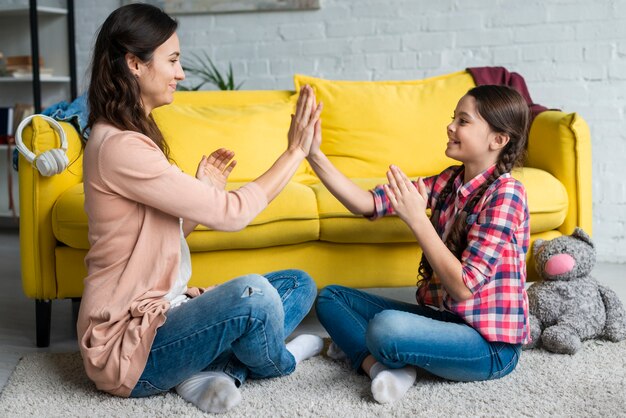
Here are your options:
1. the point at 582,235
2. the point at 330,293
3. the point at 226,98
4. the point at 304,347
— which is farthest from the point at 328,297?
the point at 226,98

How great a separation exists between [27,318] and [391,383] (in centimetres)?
148

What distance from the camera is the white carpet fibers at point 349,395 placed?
176 cm

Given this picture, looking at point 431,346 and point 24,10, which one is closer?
point 431,346

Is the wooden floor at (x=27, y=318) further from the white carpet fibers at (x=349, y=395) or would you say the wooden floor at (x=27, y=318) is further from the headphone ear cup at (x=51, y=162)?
the headphone ear cup at (x=51, y=162)

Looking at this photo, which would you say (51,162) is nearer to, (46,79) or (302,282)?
(302,282)

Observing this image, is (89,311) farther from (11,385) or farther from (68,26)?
(68,26)

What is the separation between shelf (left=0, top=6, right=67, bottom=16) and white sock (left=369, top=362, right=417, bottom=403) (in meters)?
3.18

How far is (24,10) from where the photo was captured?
14.3 ft

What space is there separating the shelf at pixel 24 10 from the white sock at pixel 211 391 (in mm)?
2992

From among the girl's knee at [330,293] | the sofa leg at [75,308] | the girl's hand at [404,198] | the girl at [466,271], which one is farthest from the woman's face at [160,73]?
the sofa leg at [75,308]

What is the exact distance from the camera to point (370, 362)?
194 cm

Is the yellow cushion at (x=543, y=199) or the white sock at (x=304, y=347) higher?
the yellow cushion at (x=543, y=199)

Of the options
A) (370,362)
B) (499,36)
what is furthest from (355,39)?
(370,362)

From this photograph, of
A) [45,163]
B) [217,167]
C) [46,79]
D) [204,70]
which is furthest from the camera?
[46,79]
